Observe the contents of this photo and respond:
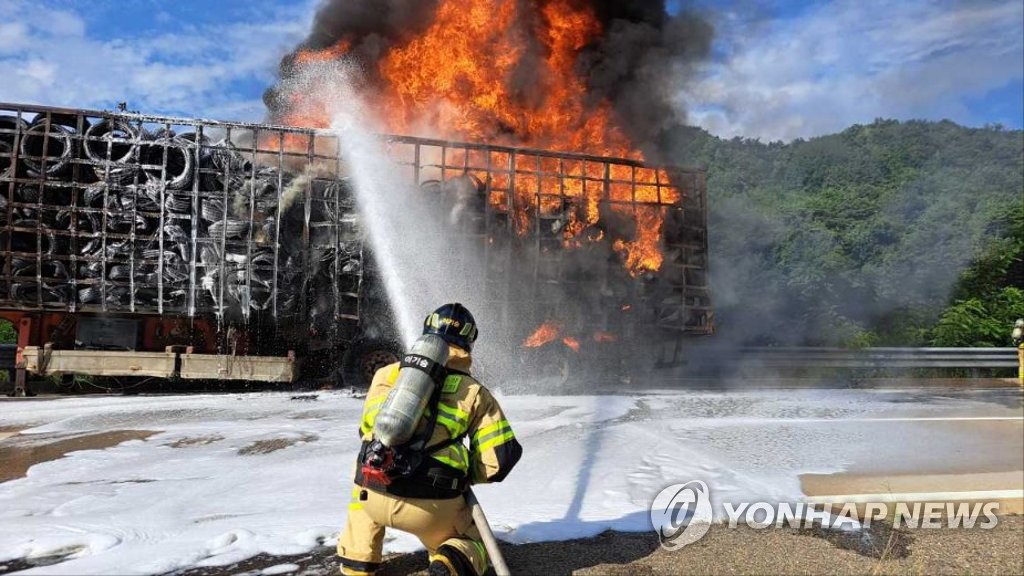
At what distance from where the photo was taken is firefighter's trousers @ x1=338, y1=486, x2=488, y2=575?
3.18 metres

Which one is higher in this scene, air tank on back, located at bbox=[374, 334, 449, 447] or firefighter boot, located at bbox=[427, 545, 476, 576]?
air tank on back, located at bbox=[374, 334, 449, 447]

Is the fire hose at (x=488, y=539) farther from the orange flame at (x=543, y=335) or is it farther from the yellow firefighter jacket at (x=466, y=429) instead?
the orange flame at (x=543, y=335)

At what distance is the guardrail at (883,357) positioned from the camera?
42.9ft

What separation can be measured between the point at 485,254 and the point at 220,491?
19.4 feet

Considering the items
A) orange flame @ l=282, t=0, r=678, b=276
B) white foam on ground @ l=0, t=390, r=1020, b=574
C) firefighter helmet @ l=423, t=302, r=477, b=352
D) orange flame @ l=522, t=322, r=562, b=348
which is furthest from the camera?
orange flame @ l=282, t=0, r=678, b=276

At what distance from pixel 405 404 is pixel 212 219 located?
301 inches

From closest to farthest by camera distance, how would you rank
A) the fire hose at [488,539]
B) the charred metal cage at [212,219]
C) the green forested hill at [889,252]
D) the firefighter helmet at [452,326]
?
the fire hose at [488,539] < the firefighter helmet at [452,326] < the charred metal cage at [212,219] < the green forested hill at [889,252]

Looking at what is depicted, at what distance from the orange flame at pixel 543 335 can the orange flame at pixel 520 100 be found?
1.55 metres

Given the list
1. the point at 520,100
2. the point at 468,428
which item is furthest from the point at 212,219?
the point at 468,428

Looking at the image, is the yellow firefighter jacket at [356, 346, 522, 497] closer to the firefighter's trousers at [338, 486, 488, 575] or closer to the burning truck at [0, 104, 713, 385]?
the firefighter's trousers at [338, 486, 488, 575]

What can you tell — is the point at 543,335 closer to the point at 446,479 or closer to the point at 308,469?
the point at 308,469

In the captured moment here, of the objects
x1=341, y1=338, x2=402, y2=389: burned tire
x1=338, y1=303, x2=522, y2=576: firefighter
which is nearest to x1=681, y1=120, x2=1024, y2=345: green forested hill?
x1=341, y1=338, x2=402, y2=389: burned tire

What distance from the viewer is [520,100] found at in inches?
510

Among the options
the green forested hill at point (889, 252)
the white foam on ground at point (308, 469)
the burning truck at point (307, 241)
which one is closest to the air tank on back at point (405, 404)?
the white foam on ground at point (308, 469)
